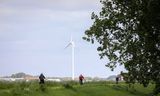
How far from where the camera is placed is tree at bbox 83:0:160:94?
43000mm

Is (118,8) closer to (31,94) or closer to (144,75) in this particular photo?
(144,75)

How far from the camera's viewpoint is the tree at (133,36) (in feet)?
141

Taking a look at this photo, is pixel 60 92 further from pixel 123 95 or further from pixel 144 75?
pixel 144 75

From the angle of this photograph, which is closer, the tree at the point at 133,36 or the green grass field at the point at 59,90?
the tree at the point at 133,36

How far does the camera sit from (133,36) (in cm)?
4512

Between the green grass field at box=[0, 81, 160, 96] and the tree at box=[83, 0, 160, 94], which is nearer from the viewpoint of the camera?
the tree at box=[83, 0, 160, 94]

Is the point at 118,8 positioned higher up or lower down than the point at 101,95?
higher up

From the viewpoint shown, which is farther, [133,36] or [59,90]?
[59,90]

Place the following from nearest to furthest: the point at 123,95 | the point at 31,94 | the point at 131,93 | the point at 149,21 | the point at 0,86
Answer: the point at 149,21 < the point at 31,94 < the point at 0,86 < the point at 123,95 < the point at 131,93

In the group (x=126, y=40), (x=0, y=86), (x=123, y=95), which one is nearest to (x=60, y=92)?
(x=0, y=86)

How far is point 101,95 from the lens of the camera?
243 ft

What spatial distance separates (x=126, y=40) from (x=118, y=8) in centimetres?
277

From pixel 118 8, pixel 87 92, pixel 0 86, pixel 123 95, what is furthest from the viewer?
pixel 123 95

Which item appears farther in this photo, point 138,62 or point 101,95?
point 101,95
